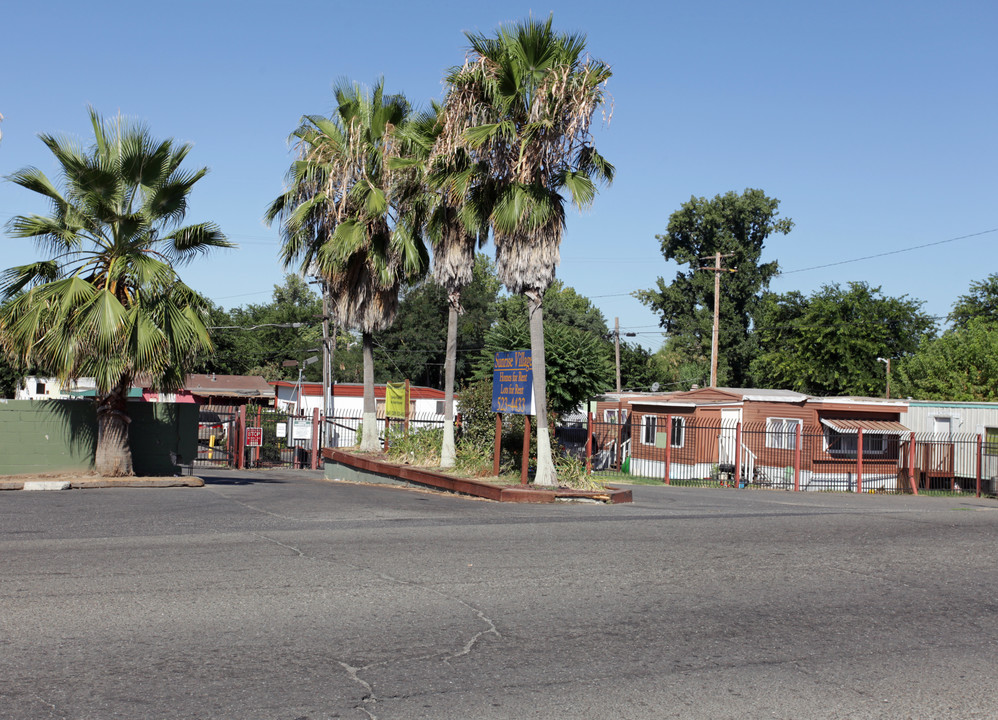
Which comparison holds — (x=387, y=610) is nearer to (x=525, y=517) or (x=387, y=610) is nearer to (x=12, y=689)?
(x=12, y=689)

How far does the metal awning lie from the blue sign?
65.2ft

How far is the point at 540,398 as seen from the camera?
16.6m

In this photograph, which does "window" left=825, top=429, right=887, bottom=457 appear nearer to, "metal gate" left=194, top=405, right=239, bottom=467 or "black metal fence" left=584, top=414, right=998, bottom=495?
"black metal fence" left=584, top=414, right=998, bottom=495

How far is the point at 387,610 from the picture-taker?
6992 mm

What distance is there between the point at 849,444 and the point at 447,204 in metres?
23.2

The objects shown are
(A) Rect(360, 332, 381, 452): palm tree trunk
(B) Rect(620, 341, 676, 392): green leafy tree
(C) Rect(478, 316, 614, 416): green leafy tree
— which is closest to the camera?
(A) Rect(360, 332, 381, 452): palm tree trunk

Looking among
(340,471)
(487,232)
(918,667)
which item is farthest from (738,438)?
(918,667)

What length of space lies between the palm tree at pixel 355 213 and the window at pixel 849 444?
65.9ft

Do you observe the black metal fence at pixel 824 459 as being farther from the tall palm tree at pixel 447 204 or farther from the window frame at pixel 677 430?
the tall palm tree at pixel 447 204

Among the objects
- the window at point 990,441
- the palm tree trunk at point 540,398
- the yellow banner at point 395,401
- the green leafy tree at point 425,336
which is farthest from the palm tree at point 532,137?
the green leafy tree at point 425,336

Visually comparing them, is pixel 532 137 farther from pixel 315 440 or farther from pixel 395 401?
pixel 315 440

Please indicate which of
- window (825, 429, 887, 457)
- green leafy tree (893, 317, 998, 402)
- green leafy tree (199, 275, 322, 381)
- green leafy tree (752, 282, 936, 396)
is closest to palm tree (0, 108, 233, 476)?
window (825, 429, 887, 457)

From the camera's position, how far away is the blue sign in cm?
1692

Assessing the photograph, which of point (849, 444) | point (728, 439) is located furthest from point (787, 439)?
point (849, 444)
